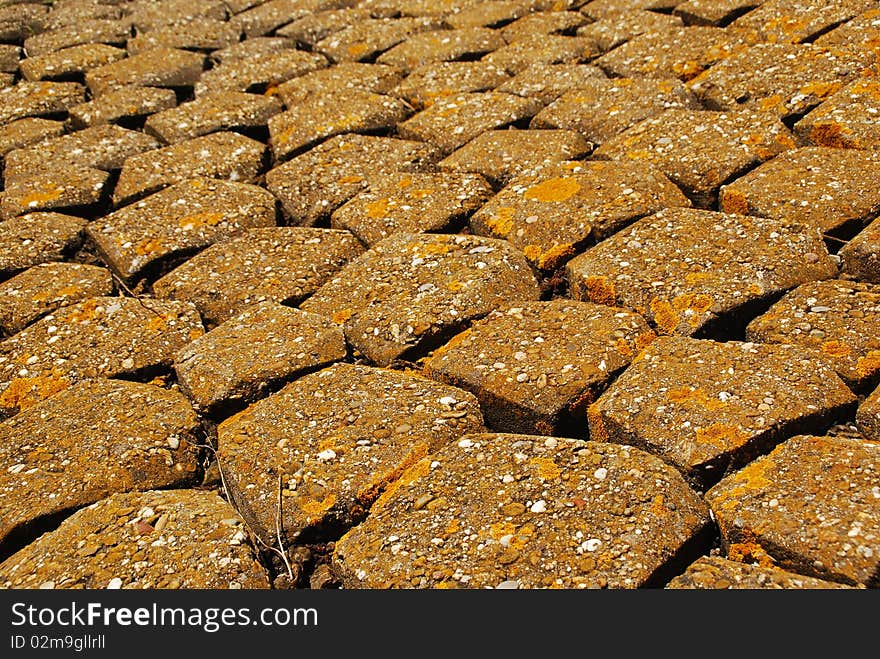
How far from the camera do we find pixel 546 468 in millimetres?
1807

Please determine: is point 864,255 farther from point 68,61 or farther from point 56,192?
point 68,61

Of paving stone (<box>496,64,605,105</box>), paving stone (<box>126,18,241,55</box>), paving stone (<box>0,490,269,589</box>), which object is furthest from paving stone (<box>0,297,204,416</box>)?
paving stone (<box>126,18,241,55</box>)

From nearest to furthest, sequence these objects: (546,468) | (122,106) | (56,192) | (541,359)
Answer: (546,468), (541,359), (56,192), (122,106)

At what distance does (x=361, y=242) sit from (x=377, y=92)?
114 centimetres

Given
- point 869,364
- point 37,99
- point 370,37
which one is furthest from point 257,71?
point 869,364

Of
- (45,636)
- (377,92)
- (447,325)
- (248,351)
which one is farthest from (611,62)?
(45,636)

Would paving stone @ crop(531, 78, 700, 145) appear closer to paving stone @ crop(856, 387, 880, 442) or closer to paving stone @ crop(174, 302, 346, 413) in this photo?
paving stone @ crop(174, 302, 346, 413)

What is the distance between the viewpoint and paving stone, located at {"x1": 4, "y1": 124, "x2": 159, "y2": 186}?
337 cm

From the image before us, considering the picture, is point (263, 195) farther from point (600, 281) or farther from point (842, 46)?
point (842, 46)

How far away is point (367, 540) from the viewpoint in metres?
1.76

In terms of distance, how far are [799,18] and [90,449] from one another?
9.81ft

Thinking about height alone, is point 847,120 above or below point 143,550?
above

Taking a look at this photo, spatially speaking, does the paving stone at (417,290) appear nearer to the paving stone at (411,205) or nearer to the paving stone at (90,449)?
the paving stone at (411,205)

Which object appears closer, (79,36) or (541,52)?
(541,52)
